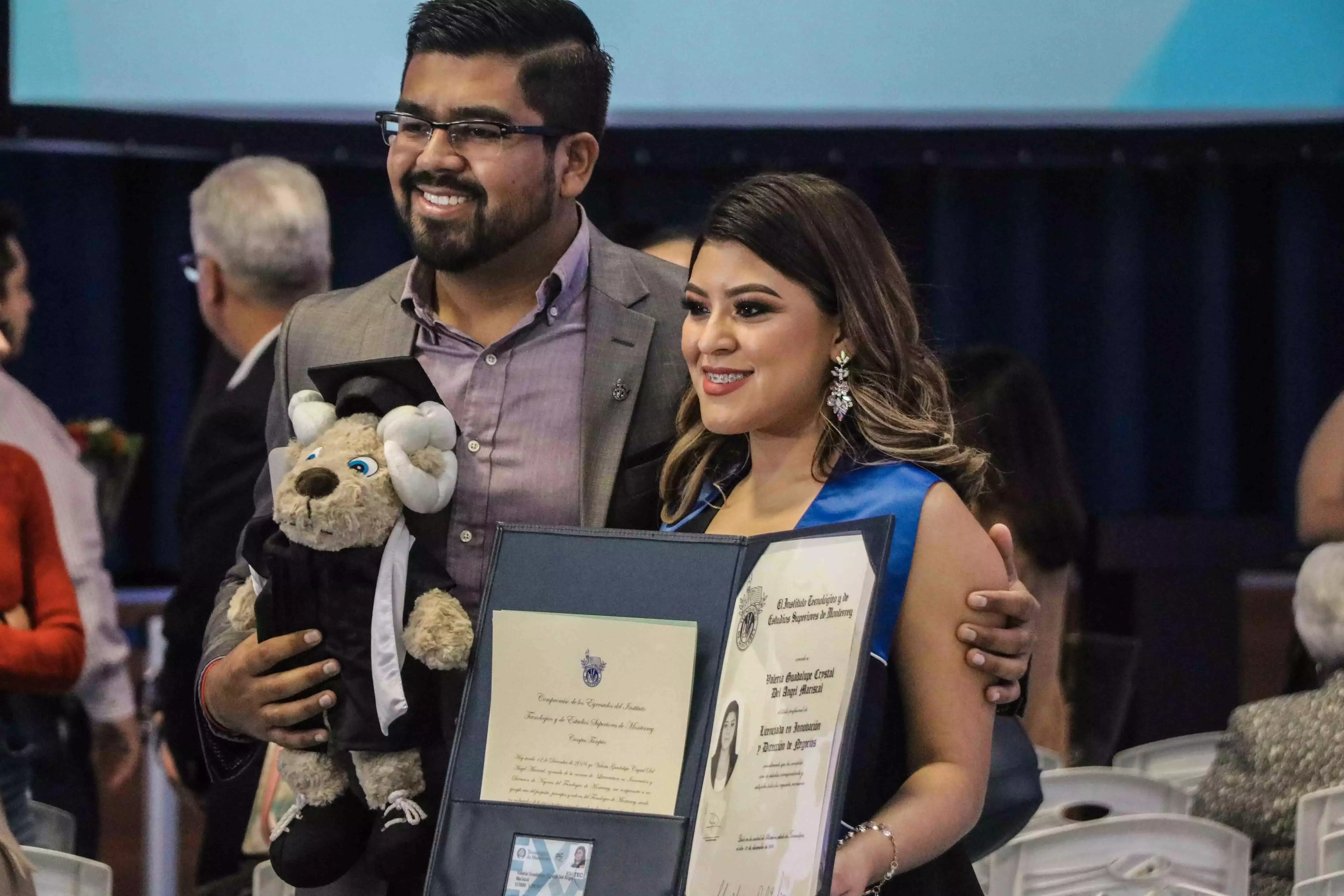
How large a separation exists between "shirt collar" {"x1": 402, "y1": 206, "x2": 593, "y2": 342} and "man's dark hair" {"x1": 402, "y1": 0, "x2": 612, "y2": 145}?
0.16 m

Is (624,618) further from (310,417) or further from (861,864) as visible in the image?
(310,417)

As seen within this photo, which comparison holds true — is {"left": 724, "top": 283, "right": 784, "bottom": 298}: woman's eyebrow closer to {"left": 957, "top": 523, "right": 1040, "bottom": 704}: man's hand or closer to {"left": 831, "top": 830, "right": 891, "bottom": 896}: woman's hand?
{"left": 957, "top": 523, "right": 1040, "bottom": 704}: man's hand

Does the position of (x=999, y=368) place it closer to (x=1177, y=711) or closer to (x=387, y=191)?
(x=1177, y=711)

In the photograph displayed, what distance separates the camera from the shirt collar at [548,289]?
7.54 feet

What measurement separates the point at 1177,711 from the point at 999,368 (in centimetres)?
176

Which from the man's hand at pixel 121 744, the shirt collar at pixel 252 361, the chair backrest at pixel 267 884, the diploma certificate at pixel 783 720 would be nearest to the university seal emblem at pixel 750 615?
the diploma certificate at pixel 783 720

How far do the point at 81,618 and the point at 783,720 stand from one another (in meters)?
2.12

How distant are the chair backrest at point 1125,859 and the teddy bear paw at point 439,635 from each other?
36.4 inches

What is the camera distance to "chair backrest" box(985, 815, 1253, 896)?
2.51 meters

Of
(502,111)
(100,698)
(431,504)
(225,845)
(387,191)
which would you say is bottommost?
(225,845)

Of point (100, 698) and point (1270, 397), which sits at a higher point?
point (1270, 397)

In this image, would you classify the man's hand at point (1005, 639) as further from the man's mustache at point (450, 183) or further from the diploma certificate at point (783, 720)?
the man's mustache at point (450, 183)

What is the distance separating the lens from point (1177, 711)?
16.5 ft

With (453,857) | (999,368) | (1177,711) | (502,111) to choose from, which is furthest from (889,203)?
(453,857)
